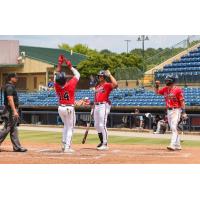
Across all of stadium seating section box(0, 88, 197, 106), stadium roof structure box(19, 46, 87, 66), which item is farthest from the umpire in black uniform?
stadium roof structure box(19, 46, 87, 66)

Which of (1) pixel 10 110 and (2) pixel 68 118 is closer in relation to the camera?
(2) pixel 68 118

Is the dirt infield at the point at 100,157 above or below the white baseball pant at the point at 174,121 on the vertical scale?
below

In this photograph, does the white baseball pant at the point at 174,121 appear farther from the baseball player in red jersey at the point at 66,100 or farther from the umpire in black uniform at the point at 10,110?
the umpire in black uniform at the point at 10,110

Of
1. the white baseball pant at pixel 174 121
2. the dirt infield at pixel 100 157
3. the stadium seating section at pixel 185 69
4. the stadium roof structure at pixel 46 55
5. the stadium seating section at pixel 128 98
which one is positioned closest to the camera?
the dirt infield at pixel 100 157

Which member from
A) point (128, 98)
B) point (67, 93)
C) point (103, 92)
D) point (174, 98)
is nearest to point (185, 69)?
point (128, 98)

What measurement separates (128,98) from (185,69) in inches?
183

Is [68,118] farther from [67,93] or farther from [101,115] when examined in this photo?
[101,115]

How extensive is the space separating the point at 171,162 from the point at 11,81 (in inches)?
163

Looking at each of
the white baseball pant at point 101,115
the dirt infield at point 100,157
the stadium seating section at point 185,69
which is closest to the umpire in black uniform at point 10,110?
the dirt infield at point 100,157

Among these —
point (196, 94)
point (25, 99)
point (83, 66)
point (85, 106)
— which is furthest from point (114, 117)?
point (83, 66)

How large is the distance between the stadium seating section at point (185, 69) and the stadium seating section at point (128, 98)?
2.10m

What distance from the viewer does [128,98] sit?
2597cm

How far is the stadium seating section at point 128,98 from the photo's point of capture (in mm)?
23222

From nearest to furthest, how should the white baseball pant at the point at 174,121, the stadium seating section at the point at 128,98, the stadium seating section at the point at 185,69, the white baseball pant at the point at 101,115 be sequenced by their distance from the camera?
the white baseball pant at the point at 101,115 < the white baseball pant at the point at 174,121 < the stadium seating section at the point at 128,98 < the stadium seating section at the point at 185,69
